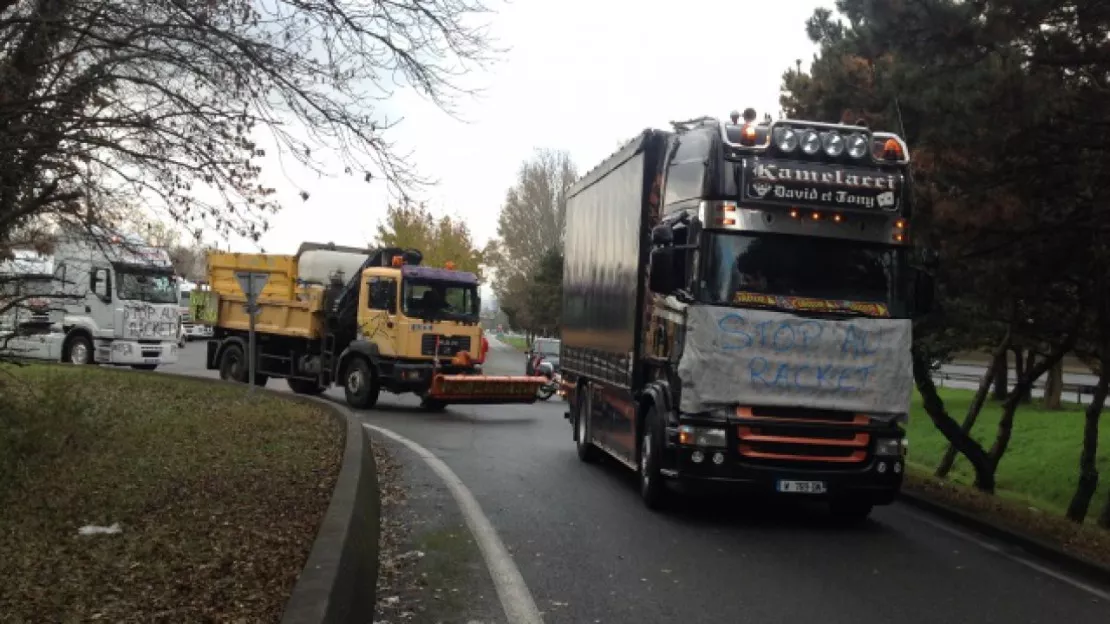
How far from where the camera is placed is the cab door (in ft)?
65.5

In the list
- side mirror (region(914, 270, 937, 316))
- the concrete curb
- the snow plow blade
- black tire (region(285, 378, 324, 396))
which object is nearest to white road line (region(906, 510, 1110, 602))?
side mirror (region(914, 270, 937, 316))

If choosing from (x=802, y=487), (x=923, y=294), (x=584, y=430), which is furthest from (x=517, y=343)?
(x=802, y=487)

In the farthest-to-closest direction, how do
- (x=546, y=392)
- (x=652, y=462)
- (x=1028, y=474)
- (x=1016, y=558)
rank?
(x=546, y=392) → (x=1028, y=474) → (x=652, y=462) → (x=1016, y=558)

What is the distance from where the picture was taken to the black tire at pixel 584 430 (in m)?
13.1

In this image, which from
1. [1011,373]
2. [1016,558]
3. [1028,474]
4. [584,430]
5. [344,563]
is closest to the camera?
[344,563]

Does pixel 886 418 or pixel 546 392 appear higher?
pixel 886 418

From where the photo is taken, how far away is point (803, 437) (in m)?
8.78

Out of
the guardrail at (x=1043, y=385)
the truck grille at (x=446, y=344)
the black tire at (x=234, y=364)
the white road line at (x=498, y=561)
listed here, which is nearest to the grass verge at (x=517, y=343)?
the guardrail at (x=1043, y=385)

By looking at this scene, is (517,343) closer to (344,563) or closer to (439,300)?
(439,300)

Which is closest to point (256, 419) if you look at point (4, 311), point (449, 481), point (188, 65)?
point (449, 481)

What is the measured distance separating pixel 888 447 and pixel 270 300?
16.9 metres

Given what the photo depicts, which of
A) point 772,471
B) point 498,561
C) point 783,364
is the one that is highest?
point 783,364

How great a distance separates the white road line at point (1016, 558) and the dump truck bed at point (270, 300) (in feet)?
48.5

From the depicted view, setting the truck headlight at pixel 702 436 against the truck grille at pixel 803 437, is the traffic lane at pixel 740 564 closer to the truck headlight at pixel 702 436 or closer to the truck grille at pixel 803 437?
the truck grille at pixel 803 437
